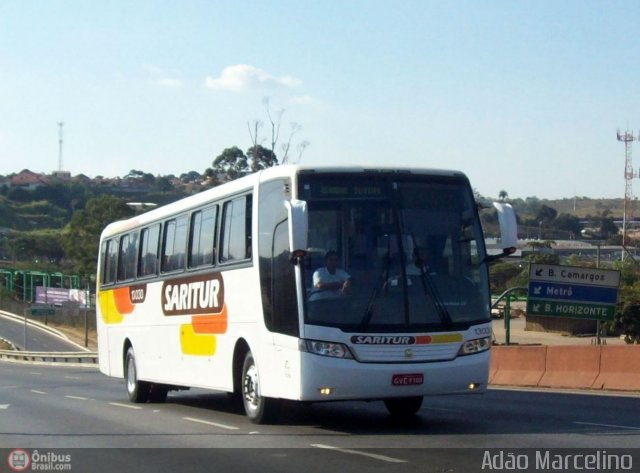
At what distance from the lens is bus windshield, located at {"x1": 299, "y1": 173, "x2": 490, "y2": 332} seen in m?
12.6

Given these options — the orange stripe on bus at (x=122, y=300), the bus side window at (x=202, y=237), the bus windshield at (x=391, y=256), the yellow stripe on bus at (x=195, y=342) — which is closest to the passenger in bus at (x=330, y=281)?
the bus windshield at (x=391, y=256)

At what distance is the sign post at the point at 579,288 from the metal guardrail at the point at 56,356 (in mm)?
30583

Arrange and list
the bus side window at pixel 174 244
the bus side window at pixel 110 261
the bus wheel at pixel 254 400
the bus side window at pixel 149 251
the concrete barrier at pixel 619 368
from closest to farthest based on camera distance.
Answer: the bus wheel at pixel 254 400 → the bus side window at pixel 174 244 → the bus side window at pixel 149 251 → the concrete barrier at pixel 619 368 → the bus side window at pixel 110 261

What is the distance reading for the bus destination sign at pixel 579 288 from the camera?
26.6 meters

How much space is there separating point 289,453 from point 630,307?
3335 centimetres

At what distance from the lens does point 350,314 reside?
1257 centimetres

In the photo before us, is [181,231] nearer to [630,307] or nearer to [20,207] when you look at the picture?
[630,307]

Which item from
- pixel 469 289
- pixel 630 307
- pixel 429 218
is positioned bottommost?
pixel 630 307

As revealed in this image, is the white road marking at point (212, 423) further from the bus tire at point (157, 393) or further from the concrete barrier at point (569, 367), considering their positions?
the concrete barrier at point (569, 367)

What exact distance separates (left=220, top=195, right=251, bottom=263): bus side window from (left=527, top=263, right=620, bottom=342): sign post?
13.1 metres

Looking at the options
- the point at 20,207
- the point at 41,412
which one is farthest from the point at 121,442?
the point at 20,207

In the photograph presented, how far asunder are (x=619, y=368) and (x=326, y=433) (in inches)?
369

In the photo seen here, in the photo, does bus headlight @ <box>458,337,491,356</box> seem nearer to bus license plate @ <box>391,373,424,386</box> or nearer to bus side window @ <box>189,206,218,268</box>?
bus license plate @ <box>391,373,424,386</box>

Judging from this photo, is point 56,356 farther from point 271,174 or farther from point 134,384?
point 271,174
